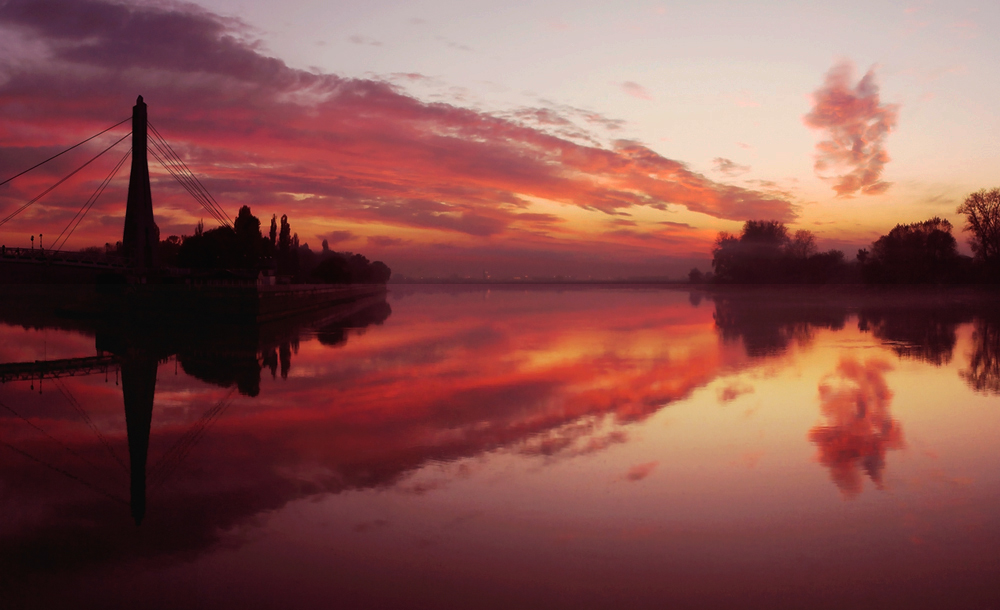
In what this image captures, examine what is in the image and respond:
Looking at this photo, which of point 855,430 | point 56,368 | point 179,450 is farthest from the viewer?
point 56,368

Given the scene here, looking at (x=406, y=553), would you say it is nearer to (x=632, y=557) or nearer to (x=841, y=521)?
(x=632, y=557)

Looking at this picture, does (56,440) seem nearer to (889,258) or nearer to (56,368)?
(56,368)

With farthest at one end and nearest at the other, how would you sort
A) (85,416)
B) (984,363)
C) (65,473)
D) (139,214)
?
(139,214), (984,363), (85,416), (65,473)

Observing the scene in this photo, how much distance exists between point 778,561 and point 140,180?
47.9 m

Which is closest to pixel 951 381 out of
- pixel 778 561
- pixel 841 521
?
pixel 841 521

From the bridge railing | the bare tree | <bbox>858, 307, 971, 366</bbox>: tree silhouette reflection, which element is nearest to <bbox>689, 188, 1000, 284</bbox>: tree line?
the bare tree

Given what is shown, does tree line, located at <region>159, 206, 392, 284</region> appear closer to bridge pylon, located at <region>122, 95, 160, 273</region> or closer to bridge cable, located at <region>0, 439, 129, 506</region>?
bridge pylon, located at <region>122, 95, 160, 273</region>

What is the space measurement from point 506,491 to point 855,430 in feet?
19.7

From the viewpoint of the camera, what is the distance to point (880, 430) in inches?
402

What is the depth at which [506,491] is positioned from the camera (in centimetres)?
727

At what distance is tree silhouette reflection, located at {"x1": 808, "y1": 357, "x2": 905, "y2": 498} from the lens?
315 inches

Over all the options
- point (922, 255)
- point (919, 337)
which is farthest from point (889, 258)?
point (919, 337)

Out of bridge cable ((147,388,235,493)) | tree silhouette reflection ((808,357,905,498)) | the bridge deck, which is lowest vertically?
the bridge deck

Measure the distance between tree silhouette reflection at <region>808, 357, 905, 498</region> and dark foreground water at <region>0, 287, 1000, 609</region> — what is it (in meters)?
0.07
